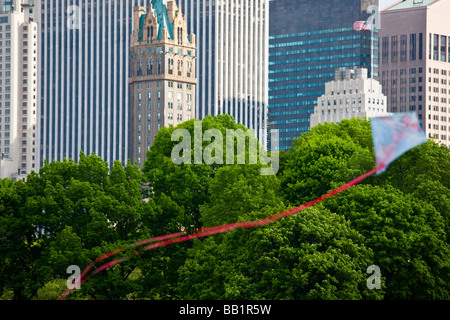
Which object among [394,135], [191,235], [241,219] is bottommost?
[191,235]

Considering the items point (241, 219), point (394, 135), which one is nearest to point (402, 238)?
point (241, 219)

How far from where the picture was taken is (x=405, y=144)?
281 ft

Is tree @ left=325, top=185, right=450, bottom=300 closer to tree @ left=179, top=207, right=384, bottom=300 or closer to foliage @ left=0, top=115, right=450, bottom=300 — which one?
foliage @ left=0, top=115, right=450, bottom=300

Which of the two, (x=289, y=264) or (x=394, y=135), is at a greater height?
(x=394, y=135)

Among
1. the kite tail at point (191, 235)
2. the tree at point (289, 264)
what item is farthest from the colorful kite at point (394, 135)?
the kite tail at point (191, 235)

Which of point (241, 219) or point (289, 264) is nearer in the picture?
point (289, 264)

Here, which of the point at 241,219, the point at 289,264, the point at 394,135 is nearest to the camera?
the point at 394,135

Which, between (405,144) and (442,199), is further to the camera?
(442,199)

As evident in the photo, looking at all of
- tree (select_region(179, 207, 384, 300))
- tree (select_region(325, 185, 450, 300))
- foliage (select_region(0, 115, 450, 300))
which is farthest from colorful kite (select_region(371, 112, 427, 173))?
tree (select_region(325, 185, 450, 300))

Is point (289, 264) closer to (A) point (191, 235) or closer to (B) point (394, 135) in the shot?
(A) point (191, 235)

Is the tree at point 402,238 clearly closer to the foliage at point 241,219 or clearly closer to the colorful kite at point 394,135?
the foliage at point 241,219
